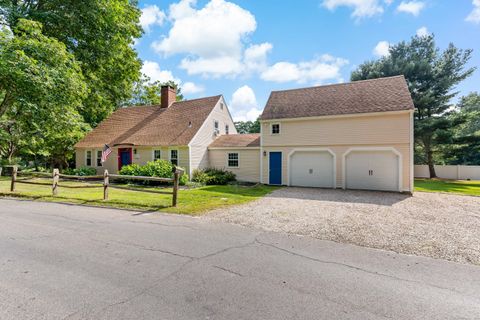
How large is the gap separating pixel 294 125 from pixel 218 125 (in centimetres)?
720

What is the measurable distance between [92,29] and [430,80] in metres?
29.2

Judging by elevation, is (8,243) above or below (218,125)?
below

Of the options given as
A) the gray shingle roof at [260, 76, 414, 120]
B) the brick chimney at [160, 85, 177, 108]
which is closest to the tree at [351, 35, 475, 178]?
the gray shingle roof at [260, 76, 414, 120]

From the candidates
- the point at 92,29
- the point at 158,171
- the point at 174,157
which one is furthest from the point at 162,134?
the point at 92,29

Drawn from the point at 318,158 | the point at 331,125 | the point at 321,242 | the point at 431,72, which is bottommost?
the point at 321,242

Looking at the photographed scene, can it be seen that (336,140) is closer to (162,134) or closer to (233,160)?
(233,160)

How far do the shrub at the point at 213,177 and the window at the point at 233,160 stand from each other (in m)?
0.61

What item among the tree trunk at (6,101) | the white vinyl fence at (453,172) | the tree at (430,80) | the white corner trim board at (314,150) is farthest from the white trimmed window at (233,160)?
the white vinyl fence at (453,172)

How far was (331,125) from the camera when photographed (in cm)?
1501

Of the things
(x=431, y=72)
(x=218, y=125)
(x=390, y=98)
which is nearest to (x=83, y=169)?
(x=218, y=125)

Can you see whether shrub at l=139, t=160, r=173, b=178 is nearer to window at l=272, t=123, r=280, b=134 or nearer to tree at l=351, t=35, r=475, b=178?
window at l=272, t=123, r=280, b=134

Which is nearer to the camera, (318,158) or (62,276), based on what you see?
(62,276)

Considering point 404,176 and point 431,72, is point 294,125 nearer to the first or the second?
point 404,176

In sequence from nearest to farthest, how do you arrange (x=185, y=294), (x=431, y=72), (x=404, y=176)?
(x=185, y=294) → (x=404, y=176) → (x=431, y=72)
